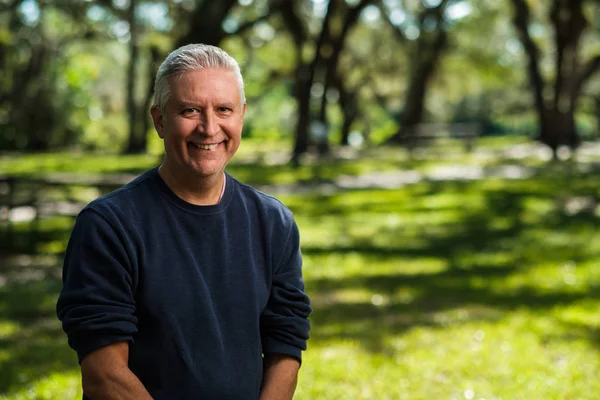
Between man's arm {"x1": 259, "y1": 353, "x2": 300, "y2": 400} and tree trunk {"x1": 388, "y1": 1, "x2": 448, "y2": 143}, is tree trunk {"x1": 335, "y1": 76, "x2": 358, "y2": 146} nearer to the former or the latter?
tree trunk {"x1": 388, "y1": 1, "x2": 448, "y2": 143}

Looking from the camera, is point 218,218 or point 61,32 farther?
point 61,32

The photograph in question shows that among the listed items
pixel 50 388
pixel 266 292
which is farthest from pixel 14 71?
pixel 266 292

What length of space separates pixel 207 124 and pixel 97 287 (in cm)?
55

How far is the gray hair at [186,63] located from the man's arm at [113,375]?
27.4 inches

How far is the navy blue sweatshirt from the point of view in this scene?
251 centimetres

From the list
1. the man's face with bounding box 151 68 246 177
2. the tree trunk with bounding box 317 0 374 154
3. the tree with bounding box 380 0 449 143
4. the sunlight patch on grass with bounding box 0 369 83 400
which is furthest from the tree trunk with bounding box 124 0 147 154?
the man's face with bounding box 151 68 246 177

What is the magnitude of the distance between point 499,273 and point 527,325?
2.48m

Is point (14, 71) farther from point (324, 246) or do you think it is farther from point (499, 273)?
point (499, 273)

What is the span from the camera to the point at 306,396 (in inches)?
224

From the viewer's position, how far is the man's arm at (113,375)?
2.52 m

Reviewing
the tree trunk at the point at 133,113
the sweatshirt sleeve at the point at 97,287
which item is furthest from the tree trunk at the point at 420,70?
the sweatshirt sleeve at the point at 97,287

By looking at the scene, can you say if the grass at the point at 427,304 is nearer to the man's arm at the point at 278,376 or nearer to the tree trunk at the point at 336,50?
the man's arm at the point at 278,376

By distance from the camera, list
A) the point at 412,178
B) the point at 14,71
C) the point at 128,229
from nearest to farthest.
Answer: the point at 128,229 → the point at 412,178 → the point at 14,71

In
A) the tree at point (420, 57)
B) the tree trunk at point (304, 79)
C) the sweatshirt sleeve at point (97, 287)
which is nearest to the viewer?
the sweatshirt sleeve at point (97, 287)
